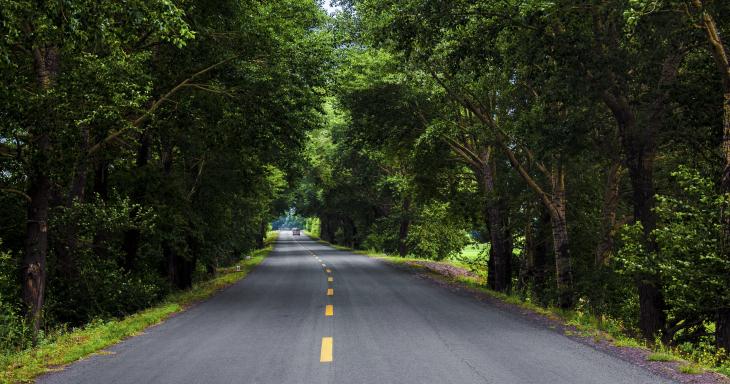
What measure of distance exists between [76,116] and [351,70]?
38.4 ft

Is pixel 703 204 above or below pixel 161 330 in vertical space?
above

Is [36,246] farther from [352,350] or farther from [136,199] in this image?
[352,350]

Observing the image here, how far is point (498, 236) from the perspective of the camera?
20.5 metres

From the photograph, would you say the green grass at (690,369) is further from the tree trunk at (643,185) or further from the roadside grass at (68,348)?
the roadside grass at (68,348)

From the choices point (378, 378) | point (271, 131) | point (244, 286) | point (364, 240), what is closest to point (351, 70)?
point (271, 131)

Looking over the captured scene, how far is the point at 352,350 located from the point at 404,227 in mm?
32145

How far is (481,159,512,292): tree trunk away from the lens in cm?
1983

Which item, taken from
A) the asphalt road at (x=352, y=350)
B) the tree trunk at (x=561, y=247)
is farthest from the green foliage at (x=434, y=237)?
the asphalt road at (x=352, y=350)

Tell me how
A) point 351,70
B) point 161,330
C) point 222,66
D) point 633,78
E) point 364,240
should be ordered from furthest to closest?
point 364,240 → point 351,70 → point 222,66 → point 633,78 → point 161,330

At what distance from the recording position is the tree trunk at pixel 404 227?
3775 centimetres

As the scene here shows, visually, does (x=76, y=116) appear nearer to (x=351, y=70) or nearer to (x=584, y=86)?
(x=584, y=86)

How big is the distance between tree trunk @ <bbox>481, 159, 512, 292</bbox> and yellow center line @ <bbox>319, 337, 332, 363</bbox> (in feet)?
40.5

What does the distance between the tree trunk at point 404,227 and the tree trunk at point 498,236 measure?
15.8 meters

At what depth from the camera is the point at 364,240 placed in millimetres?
51094
